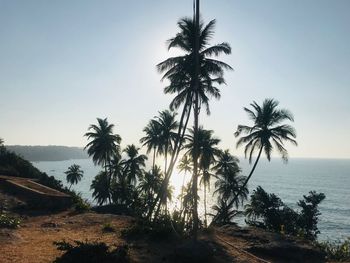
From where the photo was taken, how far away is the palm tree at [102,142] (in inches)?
2128

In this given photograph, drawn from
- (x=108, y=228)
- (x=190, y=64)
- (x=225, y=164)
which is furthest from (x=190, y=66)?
(x=225, y=164)

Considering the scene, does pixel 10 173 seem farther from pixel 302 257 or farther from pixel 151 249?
pixel 302 257

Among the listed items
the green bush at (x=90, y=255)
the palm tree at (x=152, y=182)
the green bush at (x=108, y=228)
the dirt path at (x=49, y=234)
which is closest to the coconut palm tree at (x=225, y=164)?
the palm tree at (x=152, y=182)

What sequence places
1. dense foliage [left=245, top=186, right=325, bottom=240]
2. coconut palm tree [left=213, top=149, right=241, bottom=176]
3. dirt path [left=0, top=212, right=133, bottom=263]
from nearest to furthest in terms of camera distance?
dirt path [left=0, top=212, right=133, bottom=263] < dense foliage [left=245, top=186, right=325, bottom=240] < coconut palm tree [left=213, top=149, right=241, bottom=176]

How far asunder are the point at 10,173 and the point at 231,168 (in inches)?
1154

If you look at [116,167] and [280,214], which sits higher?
[116,167]

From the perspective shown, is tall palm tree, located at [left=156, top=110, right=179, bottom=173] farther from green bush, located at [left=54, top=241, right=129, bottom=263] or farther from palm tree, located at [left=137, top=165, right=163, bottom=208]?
green bush, located at [left=54, top=241, right=129, bottom=263]

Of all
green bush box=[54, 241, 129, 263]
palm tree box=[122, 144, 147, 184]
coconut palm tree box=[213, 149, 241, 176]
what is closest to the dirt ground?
green bush box=[54, 241, 129, 263]

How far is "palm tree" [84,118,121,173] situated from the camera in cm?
5405

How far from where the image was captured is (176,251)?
15984 millimetres

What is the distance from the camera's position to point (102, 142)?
178 ft

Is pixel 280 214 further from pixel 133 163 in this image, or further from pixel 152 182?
pixel 133 163

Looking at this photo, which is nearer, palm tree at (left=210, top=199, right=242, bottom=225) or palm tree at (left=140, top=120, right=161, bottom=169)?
palm tree at (left=210, top=199, right=242, bottom=225)

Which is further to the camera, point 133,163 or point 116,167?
point 116,167
